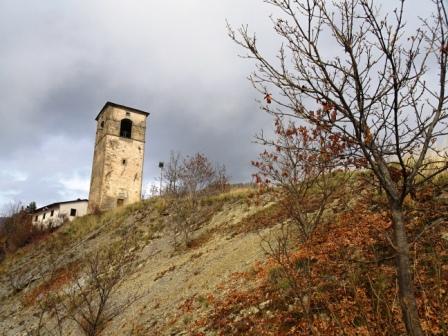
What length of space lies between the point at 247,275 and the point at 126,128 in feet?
95.5

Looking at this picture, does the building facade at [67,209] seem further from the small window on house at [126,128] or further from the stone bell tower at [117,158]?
the small window on house at [126,128]

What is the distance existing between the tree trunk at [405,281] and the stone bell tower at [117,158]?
32123 millimetres

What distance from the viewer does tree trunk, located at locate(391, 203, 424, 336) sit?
112 inches

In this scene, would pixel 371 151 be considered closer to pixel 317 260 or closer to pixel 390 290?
pixel 390 290

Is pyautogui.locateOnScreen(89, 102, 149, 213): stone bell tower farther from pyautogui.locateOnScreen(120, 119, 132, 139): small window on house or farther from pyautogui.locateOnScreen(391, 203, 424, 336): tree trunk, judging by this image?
pyautogui.locateOnScreen(391, 203, 424, 336): tree trunk

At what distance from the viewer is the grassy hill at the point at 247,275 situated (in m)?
5.60

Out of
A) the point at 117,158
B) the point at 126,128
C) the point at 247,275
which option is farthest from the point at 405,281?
the point at 126,128

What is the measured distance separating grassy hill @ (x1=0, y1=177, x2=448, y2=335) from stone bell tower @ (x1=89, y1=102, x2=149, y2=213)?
793cm

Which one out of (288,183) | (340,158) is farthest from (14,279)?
(340,158)

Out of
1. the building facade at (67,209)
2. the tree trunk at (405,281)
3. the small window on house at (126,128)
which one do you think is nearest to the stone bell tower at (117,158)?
the small window on house at (126,128)

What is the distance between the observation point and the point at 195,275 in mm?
13359

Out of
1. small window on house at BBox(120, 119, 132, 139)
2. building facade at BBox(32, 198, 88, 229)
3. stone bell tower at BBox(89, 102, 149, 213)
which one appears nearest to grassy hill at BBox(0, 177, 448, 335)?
stone bell tower at BBox(89, 102, 149, 213)

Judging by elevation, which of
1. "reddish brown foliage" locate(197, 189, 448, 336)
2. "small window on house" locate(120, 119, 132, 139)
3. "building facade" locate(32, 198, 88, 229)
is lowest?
"reddish brown foliage" locate(197, 189, 448, 336)

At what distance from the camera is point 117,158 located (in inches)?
1371
